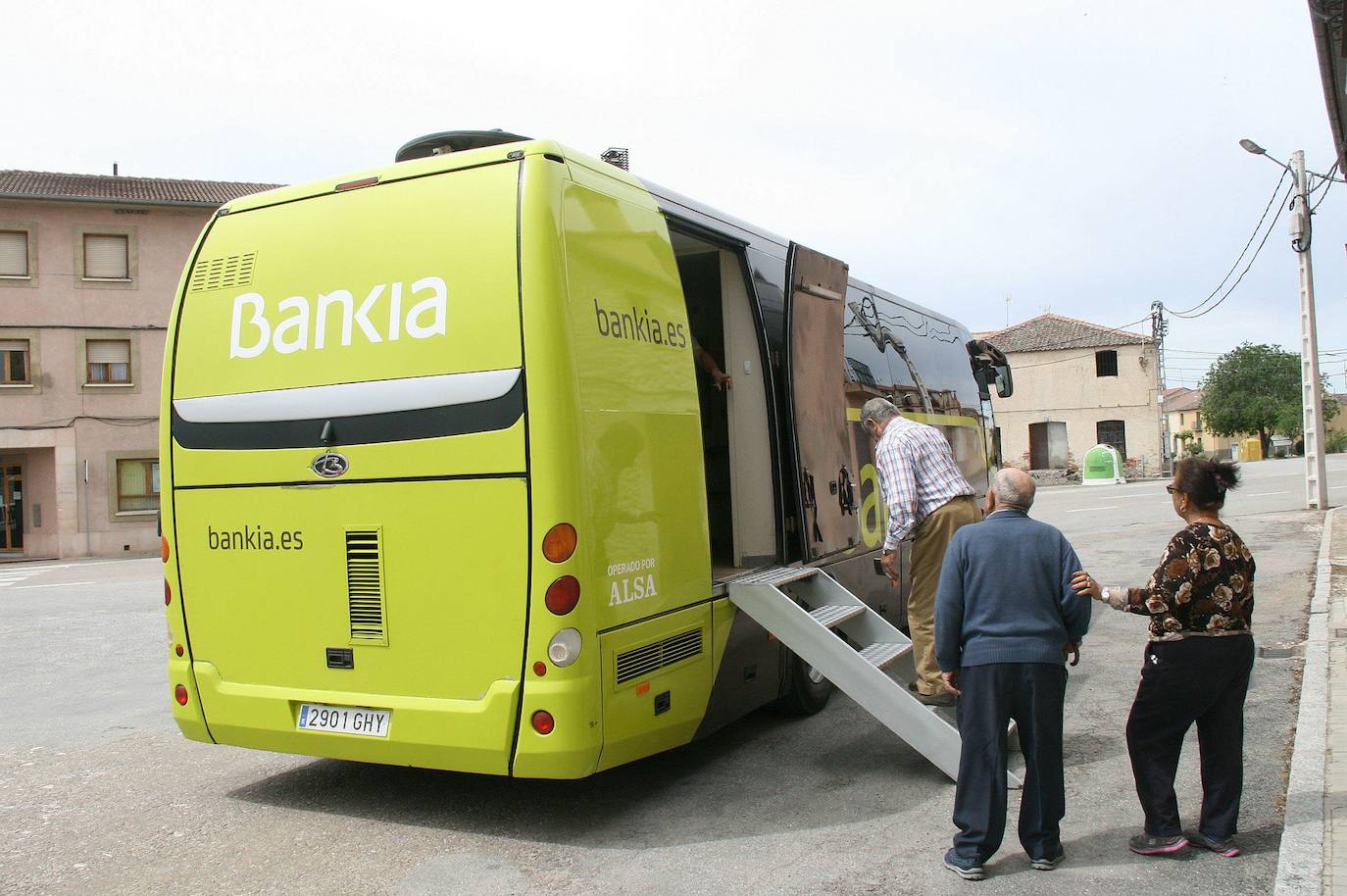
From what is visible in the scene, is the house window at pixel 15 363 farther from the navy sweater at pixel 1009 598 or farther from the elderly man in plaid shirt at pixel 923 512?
the navy sweater at pixel 1009 598

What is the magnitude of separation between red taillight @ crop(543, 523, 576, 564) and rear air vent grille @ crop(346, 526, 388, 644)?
834mm

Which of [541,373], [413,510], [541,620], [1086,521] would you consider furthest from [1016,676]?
[1086,521]

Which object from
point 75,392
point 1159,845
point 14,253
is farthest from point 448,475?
point 14,253

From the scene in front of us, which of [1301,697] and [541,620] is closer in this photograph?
[541,620]

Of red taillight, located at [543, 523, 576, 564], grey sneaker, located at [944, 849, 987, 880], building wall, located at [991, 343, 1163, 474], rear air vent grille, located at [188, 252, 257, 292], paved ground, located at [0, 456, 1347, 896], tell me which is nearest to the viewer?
grey sneaker, located at [944, 849, 987, 880]

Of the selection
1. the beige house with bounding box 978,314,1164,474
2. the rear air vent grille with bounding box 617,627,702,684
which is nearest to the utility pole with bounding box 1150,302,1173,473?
the beige house with bounding box 978,314,1164,474

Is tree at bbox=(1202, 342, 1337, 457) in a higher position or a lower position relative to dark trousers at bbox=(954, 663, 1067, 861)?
higher

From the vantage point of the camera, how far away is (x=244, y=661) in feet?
17.2

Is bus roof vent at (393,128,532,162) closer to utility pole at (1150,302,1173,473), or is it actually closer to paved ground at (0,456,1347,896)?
paved ground at (0,456,1347,896)

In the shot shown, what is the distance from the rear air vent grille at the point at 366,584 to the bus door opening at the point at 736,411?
Result: 79.0 inches

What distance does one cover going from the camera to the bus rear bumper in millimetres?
4645

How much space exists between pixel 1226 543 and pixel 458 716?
3.09 meters

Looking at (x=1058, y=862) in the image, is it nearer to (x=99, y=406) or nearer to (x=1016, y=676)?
(x=1016, y=676)

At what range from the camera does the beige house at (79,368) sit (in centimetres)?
2995
